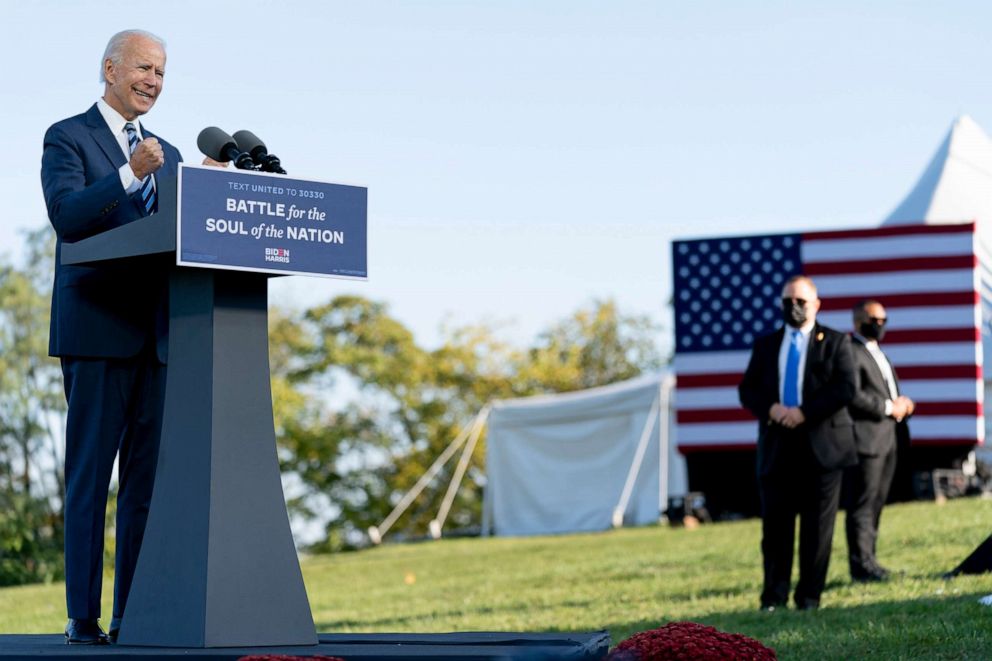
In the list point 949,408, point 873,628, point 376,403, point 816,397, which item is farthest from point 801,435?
point 376,403

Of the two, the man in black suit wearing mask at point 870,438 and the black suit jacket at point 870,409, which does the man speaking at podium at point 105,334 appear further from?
the man in black suit wearing mask at point 870,438

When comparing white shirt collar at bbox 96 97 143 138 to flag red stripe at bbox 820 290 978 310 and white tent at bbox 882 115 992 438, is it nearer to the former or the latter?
flag red stripe at bbox 820 290 978 310

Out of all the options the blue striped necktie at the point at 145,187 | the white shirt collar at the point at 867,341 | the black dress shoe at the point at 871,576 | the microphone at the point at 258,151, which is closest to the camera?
the microphone at the point at 258,151

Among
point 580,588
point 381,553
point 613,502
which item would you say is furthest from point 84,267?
point 613,502

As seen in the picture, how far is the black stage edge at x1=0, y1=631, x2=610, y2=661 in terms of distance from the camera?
11.9 ft

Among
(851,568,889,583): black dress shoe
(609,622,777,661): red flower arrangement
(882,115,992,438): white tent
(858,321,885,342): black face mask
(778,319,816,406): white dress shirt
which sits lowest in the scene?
(851,568,889,583): black dress shoe

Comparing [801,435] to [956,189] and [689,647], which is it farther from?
[956,189]

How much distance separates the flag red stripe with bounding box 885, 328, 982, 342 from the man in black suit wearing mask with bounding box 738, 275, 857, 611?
10010 millimetres

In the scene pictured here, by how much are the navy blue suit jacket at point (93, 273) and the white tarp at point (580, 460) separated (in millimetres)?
19594

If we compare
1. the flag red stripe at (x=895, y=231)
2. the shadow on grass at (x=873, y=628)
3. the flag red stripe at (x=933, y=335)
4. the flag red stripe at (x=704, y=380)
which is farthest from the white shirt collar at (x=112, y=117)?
the flag red stripe at (x=895, y=231)

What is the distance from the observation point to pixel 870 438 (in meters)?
10.1

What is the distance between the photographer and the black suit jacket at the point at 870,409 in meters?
9.33

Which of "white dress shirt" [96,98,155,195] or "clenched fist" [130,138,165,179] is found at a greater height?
"white dress shirt" [96,98,155,195]

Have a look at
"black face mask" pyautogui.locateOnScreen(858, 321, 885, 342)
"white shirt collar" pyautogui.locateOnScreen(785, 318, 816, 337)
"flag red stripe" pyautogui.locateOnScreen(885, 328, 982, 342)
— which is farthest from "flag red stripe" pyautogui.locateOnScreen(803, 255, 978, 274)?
"white shirt collar" pyautogui.locateOnScreen(785, 318, 816, 337)
